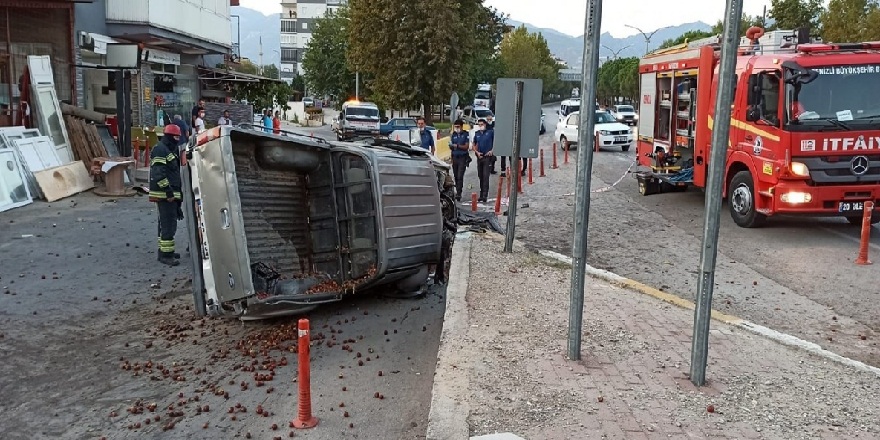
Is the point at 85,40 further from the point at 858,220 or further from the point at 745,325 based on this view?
the point at 745,325

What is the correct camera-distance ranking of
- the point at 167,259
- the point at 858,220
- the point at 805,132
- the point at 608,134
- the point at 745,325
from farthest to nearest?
the point at 608,134 → the point at 858,220 → the point at 805,132 → the point at 167,259 → the point at 745,325

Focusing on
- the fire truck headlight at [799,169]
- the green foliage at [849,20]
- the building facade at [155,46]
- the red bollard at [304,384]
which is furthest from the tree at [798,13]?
the red bollard at [304,384]

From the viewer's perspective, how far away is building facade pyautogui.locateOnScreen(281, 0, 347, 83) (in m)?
136

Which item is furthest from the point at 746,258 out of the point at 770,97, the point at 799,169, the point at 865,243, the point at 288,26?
the point at 288,26

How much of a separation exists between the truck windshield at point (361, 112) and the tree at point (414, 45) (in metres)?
3.39

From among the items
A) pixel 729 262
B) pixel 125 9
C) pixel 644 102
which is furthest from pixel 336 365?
pixel 125 9

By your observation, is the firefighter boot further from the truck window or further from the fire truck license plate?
the fire truck license plate

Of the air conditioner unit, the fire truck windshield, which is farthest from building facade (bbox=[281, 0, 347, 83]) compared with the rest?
the fire truck windshield

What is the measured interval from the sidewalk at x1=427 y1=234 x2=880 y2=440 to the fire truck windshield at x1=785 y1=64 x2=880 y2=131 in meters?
5.29

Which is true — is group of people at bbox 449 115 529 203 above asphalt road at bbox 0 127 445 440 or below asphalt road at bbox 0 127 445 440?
above

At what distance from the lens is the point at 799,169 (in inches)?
455

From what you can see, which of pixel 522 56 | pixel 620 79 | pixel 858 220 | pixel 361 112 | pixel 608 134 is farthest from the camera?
pixel 620 79

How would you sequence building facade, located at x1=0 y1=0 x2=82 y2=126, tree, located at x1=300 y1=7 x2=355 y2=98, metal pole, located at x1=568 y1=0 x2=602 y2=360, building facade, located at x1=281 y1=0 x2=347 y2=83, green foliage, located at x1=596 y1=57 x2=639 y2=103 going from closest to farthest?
1. metal pole, located at x1=568 y1=0 x2=602 y2=360
2. building facade, located at x1=0 y1=0 x2=82 y2=126
3. tree, located at x1=300 y1=7 x2=355 y2=98
4. green foliage, located at x1=596 y1=57 x2=639 y2=103
5. building facade, located at x1=281 y1=0 x2=347 y2=83

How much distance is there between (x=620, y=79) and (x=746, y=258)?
84561mm
